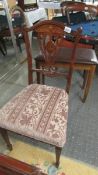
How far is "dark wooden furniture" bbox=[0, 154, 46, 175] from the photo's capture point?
0.65 m

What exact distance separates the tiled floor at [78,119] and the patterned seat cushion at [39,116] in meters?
0.40

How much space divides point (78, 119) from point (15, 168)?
1.17 m

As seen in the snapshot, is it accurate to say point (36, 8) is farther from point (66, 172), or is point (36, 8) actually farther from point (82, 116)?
point (66, 172)

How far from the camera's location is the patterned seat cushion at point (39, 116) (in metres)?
1.13

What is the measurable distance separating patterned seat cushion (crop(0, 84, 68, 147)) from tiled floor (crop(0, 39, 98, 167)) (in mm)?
402

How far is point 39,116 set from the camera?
47.7 inches

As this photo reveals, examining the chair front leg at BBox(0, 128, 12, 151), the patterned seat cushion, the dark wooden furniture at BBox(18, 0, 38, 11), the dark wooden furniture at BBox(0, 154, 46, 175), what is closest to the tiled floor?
the chair front leg at BBox(0, 128, 12, 151)

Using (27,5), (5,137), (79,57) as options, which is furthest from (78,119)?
(27,5)

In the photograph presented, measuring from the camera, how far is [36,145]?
60.2 inches

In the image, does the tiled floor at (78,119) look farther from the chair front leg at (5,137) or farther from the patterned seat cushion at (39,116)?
the patterned seat cushion at (39,116)

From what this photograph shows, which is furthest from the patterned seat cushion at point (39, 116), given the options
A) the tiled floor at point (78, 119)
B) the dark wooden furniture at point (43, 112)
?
the tiled floor at point (78, 119)

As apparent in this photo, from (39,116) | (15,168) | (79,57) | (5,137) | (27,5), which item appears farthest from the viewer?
(27,5)

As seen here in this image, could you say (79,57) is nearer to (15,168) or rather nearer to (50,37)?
(50,37)

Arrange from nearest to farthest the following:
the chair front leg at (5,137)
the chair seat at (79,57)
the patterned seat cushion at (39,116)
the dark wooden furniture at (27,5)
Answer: the patterned seat cushion at (39,116) → the chair front leg at (5,137) → the chair seat at (79,57) → the dark wooden furniture at (27,5)
